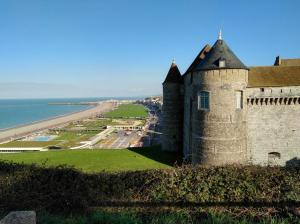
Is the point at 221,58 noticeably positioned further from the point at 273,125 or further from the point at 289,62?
the point at 289,62

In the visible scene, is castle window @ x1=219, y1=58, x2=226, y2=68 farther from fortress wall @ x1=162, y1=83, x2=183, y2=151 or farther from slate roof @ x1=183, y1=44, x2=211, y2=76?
fortress wall @ x1=162, y1=83, x2=183, y2=151

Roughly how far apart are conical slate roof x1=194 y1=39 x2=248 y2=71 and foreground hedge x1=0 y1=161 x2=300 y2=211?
44.3 ft

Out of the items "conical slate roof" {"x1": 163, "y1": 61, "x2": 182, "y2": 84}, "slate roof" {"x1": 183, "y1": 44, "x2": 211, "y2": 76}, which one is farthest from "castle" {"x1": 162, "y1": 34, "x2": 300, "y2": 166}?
"conical slate roof" {"x1": 163, "y1": 61, "x2": 182, "y2": 84}

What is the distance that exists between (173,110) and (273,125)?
36.2ft

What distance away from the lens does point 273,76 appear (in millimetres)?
24641

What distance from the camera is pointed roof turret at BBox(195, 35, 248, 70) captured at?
21.9 metres


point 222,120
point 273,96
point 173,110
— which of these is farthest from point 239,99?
point 173,110

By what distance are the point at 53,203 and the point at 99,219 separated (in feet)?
12.0

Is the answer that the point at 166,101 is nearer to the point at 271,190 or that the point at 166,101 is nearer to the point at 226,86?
the point at 226,86

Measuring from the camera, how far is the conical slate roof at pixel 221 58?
21938mm

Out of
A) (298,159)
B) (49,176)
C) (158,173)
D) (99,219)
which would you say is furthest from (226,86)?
(99,219)

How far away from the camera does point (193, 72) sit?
23.8 meters

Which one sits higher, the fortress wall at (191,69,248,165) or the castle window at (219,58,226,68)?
the castle window at (219,58,226,68)

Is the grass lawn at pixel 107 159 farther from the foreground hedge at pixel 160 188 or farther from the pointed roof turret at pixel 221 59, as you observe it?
the foreground hedge at pixel 160 188
